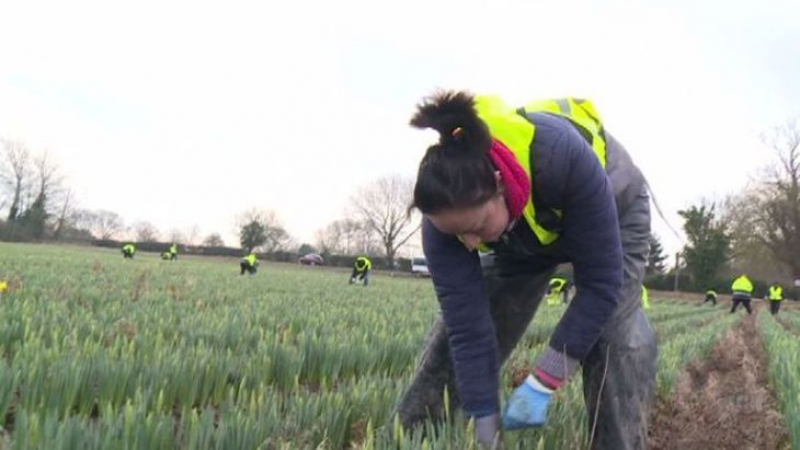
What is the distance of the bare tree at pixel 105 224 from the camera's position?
7550 cm

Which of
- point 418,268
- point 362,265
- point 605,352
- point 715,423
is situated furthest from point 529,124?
point 418,268

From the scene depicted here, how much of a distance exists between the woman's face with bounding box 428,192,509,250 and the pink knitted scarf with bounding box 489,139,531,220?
0.03 meters

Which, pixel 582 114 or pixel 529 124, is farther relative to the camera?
pixel 582 114

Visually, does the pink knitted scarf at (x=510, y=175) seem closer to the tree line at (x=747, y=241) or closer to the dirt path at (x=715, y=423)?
the dirt path at (x=715, y=423)

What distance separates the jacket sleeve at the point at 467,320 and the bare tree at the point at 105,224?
7892cm

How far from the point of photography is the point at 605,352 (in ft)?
8.05

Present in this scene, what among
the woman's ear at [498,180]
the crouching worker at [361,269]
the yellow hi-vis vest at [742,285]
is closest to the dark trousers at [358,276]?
the crouching worker at [361,269]

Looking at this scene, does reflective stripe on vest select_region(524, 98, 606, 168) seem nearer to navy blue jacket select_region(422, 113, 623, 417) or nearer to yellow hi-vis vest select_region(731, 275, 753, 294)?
navy blue jacket select_region(422, 113, 623, 417)

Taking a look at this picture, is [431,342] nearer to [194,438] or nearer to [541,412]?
[541,412]

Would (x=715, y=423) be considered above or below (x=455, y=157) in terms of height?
below

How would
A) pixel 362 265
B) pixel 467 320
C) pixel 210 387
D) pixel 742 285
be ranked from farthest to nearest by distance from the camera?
pixel 742 285 < pixel 362 265 < pixel 210 387 < pixel 467 320

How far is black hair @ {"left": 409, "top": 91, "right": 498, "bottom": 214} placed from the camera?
1.88 meters

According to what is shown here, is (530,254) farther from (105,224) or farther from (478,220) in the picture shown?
(105,224)

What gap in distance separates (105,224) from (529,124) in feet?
267
